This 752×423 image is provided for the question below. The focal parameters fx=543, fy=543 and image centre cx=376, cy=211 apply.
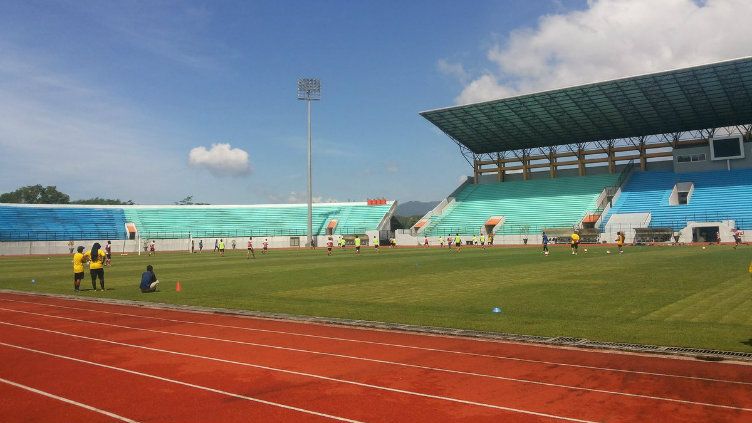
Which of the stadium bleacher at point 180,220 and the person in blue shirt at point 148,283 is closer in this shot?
the person in blue shirt at point 148,283

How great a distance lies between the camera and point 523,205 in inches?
2778

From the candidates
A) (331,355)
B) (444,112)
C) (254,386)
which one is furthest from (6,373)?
(444,112)

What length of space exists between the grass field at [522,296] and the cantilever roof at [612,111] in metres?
35.6

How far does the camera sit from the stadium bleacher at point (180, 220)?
66.8 metres

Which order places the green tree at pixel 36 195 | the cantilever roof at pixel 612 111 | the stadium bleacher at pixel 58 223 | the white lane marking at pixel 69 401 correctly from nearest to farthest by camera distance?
the white lane marking at pixel 69 401 → the cantilever roof at pixel 612 111 → the stadium bleacher at pixel 58 223 → the green tree at pixel 36 195

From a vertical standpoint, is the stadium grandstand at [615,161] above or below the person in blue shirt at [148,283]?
above

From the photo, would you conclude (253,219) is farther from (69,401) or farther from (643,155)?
(69,401)

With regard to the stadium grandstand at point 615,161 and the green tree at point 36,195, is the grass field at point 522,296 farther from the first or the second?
the green tree at point 36,195

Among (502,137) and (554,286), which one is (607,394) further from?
(502,137)

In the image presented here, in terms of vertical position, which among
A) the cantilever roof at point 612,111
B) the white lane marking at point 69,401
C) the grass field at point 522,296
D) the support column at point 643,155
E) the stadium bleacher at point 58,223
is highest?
the cantilever roof at point 612,111

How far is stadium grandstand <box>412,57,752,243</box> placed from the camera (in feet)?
175

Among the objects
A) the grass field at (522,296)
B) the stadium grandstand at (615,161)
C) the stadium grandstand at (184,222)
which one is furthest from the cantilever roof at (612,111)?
the grass field at (522,296)

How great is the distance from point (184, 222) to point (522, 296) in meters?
71.9

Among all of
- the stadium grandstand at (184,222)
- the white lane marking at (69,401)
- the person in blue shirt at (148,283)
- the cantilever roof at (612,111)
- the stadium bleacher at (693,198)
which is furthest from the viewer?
the stadium grandstand at (184,222)
